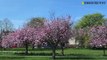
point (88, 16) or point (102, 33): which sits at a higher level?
point (88, 16)

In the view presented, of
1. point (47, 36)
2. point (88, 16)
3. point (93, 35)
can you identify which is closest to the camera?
point (47, 36)

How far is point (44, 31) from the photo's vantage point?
41.7 meters

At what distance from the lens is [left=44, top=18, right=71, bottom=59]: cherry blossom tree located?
133 feet

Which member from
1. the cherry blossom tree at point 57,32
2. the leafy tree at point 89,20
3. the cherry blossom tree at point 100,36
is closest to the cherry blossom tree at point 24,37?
the cherry blossom tree at point 57,32

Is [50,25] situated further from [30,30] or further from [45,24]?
[30,30]

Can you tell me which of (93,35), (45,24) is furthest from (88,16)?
(45,24)

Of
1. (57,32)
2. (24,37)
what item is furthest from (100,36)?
(57,32)

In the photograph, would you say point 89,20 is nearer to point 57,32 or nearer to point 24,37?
point 24,37

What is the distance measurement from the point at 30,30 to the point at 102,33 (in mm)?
12906

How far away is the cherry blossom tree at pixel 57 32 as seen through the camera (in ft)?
133

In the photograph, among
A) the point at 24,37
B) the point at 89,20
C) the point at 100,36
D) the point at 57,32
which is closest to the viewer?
the point at 57,32

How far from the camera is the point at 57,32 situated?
40.8 meters

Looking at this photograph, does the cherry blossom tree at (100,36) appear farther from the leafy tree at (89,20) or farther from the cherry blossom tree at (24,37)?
the leafy tree at (89,20)

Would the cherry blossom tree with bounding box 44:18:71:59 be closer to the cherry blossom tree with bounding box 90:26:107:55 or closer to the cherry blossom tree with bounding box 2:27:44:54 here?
the cherry blossom tree with bounding box 2:27:44:54
